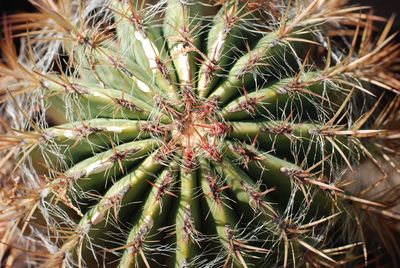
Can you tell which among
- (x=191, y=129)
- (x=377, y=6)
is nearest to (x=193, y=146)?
(x=191, y=129)

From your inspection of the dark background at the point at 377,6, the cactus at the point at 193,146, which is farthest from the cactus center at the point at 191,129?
the dark background at the point at 377,6

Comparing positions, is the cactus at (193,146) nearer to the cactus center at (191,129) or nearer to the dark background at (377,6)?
the cactus center at (191,129)

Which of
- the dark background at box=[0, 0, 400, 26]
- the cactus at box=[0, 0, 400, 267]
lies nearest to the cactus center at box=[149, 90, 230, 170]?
the cactus at box=[0, 0, 400, 267]

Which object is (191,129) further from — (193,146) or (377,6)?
(377,6)

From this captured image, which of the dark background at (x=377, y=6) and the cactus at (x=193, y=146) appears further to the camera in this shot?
the dark background at (x=377, y=6)

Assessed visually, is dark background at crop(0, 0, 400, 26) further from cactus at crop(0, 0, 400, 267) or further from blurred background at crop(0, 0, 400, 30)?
cactus at crop(0, 0, 400, 267)

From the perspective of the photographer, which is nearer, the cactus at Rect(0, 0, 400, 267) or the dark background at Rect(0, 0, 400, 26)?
the cactus at Rect(0, 0, 400, 267)

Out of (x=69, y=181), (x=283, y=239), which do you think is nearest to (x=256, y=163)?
(x=283, y=239)

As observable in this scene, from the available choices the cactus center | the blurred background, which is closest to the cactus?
the cactus center

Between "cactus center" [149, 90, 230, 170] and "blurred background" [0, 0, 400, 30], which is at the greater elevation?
"blurred background" [0, 0, 400, 30]
